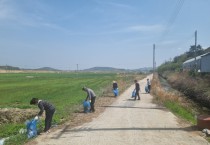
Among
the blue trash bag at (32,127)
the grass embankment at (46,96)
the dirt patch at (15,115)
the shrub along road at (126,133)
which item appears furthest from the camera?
the dirt patch at (15,115)

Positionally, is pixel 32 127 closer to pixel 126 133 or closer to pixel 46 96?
pixel 126 133

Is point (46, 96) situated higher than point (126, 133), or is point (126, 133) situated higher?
point (46, 96)

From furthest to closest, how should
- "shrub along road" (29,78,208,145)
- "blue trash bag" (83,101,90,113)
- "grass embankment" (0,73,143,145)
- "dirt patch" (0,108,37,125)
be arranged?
"dirt patch" (0,108,37,125) → "blue trash bag" (83,101,90,113) → "grass embankment" (0,73,143,145) → "shrub along road" (29,78,208,145)

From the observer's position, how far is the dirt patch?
19.8 meters

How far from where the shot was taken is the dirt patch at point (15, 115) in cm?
1977

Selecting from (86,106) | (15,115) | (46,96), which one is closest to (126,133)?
(86,106)

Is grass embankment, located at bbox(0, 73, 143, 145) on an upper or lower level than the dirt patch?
upper

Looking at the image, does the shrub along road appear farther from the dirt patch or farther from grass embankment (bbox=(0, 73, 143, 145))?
the dirt patch

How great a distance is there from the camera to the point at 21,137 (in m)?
12.8

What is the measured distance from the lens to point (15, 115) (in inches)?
800

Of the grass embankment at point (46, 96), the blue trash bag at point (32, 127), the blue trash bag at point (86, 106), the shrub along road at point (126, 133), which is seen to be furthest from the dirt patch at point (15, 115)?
the blue trash bag at point (32, 127)

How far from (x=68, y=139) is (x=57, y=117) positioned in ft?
18.6

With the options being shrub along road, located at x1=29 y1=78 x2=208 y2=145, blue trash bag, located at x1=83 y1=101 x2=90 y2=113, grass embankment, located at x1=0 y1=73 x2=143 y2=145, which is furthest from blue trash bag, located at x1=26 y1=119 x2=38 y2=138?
blue trash bag, located at x1=83 y1=101 x2=90 y2=113

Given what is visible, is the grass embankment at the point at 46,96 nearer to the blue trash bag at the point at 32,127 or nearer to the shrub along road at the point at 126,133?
the blue trash bag at the point at 32,127
